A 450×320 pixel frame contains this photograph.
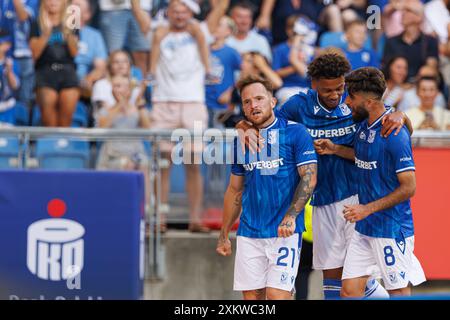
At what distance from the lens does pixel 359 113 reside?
7.12m

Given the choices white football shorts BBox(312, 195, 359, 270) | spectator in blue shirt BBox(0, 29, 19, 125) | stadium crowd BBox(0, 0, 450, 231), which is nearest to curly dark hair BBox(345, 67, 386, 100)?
white football shorts BBox(312, 195, 359, 270)

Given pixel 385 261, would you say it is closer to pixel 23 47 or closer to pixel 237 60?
pixel 237 60

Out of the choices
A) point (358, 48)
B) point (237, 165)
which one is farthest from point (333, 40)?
point (237, 165)

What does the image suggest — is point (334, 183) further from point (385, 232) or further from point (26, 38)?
point (26, 38)

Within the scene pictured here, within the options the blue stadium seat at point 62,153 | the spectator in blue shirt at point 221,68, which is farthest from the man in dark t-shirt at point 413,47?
the blue stadium seat at point 62,153

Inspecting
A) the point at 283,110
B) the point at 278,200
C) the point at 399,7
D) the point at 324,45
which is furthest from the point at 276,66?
the point at 278,200

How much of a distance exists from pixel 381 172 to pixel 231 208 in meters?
1.20

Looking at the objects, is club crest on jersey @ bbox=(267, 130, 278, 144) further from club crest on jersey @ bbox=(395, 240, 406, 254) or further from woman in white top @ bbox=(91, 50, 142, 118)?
woman in white top @ bbox=(91, 50, 142, 118)

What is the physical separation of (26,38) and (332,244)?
524 cm

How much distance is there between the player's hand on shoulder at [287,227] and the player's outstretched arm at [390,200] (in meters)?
0.42

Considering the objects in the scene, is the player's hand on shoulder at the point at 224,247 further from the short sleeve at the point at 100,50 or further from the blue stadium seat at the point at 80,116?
the short sleeve at the point at 100,50

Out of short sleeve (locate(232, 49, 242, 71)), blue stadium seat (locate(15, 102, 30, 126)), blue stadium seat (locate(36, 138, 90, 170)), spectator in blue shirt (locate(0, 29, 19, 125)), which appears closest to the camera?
blue stadium seat (locate(36, 138, 90, 170))

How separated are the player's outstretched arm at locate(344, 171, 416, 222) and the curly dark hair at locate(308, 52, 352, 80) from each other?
3.01 feet

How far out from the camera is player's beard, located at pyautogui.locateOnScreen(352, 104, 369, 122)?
23.2 feet
